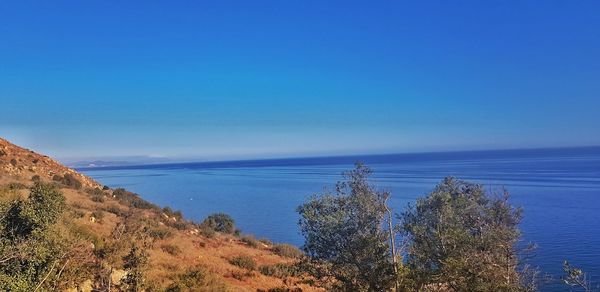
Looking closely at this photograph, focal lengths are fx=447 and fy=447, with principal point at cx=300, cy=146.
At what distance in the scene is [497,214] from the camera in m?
19.6

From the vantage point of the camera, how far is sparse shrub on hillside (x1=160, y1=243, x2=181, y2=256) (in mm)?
23375

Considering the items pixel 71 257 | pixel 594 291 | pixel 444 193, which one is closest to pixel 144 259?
pixel 71 257

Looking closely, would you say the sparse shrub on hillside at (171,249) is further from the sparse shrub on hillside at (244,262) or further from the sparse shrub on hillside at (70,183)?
the sparse shrub on hillside at (70,183)

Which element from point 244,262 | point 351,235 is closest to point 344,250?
point 351,235

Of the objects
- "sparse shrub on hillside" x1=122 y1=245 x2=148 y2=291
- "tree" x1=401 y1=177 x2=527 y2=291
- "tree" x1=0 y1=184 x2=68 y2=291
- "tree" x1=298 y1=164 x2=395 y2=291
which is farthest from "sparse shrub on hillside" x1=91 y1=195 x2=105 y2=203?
"tree" x1=401 y1=177 x2=527 y2=291

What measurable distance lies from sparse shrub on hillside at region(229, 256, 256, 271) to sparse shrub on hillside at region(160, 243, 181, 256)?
296cm

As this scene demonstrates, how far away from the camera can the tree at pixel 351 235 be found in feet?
47.8

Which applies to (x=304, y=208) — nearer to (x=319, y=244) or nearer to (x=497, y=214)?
(x=319, y=244)

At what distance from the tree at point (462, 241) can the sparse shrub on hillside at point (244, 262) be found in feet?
30.5

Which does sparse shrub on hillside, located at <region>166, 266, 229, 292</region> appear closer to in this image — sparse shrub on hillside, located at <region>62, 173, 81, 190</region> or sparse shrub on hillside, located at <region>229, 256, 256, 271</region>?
sparse shrub on hillside, located at <region>229, 256, 256, 271</region>

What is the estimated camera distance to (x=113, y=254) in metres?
16.1

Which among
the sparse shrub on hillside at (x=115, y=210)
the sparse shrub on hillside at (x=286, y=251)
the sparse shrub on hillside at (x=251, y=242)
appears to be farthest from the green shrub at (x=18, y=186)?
the sparse shrub on hillside at (x=286, y=251)

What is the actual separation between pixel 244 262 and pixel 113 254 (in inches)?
367

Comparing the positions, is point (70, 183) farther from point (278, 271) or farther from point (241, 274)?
point (278, 271)
